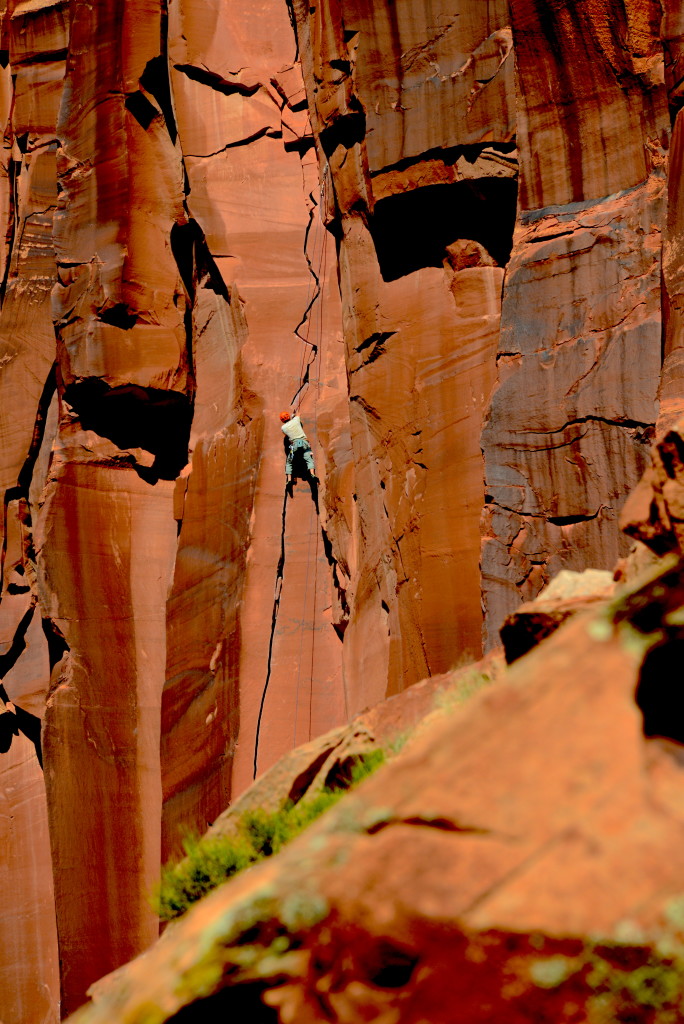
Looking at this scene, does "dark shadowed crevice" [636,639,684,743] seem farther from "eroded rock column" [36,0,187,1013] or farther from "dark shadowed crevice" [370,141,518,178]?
"eroded rock column" [36,0,187,1013]

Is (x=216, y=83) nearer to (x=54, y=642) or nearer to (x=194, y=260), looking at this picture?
(x=194, y=260)

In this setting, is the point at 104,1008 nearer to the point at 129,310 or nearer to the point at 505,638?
the point at 505,638

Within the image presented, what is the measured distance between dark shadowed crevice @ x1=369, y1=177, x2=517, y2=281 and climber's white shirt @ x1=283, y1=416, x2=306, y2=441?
1937mm

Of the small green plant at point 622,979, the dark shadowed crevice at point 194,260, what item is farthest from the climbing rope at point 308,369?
the small green plant at point 622,979

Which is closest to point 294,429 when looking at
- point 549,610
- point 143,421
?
point 143,421

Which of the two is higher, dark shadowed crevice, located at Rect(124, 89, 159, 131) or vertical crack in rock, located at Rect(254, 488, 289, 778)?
dark shadowed crevice, located at Rect(124, 89, 159, 131)

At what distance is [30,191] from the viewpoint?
47.4 feet

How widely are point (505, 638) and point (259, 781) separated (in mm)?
1880

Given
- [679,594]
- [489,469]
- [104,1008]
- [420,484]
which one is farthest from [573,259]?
[104,1008]

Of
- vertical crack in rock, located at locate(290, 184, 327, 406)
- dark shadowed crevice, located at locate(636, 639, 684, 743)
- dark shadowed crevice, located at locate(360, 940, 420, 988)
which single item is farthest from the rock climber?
dark shadowed crevice, located at locate(360, 940, 420, 988)

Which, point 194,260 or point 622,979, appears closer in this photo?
point 622,979

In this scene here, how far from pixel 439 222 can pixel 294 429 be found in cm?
274

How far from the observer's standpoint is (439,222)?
364 inches

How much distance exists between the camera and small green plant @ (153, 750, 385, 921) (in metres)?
4.22
